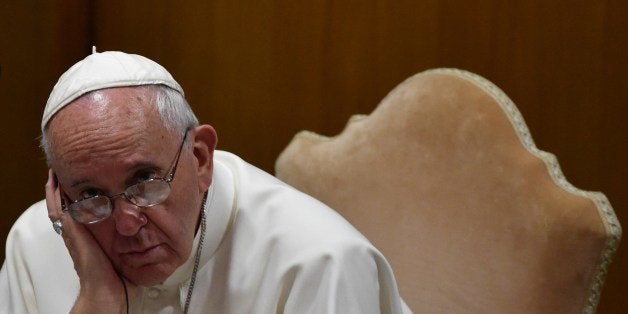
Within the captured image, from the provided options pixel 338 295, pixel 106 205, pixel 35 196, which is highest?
pixel 106 205

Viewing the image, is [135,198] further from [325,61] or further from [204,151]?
[325,61]

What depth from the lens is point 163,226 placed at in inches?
87.6

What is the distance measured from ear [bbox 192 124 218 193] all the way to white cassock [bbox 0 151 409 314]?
100 millimetres

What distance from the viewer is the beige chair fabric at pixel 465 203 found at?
2553 mm

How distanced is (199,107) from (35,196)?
858 millimetres

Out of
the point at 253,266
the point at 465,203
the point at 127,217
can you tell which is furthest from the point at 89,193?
the point at 465,203

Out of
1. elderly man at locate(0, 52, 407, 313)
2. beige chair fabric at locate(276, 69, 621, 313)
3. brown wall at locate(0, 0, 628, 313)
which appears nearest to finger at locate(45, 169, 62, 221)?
elderly man at locate(0, 52, 407, 313)

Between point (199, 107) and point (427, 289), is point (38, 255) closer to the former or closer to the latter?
point (427, 289)

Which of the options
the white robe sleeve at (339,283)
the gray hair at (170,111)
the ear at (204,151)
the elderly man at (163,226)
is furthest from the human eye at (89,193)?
the white robe sleeve at (339,283)

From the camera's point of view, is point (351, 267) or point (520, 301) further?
point (520, 301)

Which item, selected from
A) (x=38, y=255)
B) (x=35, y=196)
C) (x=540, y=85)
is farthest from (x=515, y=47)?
(x=35, y=196)

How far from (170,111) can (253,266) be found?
0.48 m

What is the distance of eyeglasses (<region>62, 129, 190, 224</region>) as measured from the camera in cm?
217

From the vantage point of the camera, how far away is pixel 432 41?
373 cm
